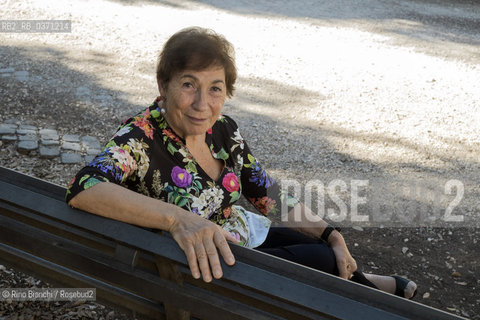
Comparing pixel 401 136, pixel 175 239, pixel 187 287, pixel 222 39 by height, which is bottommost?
pixel 401 136

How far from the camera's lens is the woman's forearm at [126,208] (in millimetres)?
1890

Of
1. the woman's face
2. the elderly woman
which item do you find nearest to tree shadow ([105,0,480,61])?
the elderly woman

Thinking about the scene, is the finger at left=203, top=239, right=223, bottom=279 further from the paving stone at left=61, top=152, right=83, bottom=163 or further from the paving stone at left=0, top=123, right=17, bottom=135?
the paving stone at left=0, top=123, right=17, bottom=135

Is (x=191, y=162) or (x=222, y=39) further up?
(x=222, y=39)

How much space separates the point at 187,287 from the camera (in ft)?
5.93

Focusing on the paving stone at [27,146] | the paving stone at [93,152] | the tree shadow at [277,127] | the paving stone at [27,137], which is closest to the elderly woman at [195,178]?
the tree shadow at [277,127]

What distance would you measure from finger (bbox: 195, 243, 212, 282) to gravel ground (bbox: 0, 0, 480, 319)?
1.56 meters

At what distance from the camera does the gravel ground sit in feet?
13.8

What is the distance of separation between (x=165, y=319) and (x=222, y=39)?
1191mm

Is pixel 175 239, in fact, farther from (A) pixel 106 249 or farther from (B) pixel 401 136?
(B) pixel 401 136

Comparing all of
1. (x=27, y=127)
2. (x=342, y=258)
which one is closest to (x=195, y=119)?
(x=342, y=258)

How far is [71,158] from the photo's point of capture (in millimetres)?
4672

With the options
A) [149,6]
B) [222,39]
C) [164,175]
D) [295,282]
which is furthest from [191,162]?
[149,6]

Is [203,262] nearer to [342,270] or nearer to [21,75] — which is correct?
[342,270]
